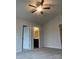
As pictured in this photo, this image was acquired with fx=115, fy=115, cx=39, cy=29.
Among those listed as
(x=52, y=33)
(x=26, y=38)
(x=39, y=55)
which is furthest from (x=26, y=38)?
(x=39, y=55)

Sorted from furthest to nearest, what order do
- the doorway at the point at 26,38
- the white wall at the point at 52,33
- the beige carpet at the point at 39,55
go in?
the white wall at the point at 52,33, the doorway at the point at 26,38, the beige carpet at the point at 39,55

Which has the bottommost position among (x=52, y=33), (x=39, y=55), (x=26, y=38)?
(x=39, y=55)

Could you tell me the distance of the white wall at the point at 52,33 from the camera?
8.80 meters

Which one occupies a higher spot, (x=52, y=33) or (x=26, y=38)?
(x=52, y=33)

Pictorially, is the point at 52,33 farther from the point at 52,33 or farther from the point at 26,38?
the point at 26,38

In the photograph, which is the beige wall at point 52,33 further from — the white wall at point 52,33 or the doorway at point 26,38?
the doorway at point 26,38

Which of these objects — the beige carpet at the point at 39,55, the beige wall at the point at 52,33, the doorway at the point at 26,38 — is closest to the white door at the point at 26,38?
the doorway at the point at 26,38

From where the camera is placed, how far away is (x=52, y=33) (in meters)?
9.16

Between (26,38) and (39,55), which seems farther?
(26,38)
